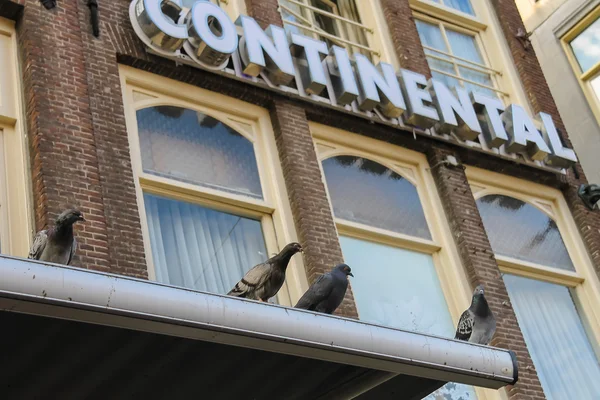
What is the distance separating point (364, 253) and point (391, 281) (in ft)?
1.67

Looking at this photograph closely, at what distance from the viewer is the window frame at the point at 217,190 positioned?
12.0 m

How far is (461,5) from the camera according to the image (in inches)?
741

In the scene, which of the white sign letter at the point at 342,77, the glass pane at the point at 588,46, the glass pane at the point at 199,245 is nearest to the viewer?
the glass pane at the point at 199,245

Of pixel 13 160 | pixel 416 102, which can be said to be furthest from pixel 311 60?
pixel 13 160

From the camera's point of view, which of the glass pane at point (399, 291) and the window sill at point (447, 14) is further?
the window sill at point (447, 14)

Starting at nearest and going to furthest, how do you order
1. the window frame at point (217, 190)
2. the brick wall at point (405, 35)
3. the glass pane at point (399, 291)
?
the window frame at point (217, 190)
the glass pane at point (399, 291)
the brick wall at point (405, 35)

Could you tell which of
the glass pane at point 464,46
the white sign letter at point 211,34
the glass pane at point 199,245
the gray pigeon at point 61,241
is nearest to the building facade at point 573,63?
the glass pane at point 464,46

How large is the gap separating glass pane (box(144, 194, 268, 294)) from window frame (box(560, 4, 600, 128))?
9687mm

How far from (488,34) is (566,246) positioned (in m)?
4.55

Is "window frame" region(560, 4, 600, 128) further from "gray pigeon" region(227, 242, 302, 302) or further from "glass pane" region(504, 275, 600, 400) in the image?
"gray pigeon" region(227, 242, 302, 302)

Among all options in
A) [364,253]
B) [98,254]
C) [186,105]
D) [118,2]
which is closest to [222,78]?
[186,105]

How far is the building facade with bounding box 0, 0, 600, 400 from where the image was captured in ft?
37.1

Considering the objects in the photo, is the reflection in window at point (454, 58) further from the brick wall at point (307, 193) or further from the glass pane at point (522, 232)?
the brick wall at point (307, 193)

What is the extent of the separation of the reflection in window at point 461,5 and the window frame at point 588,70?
2840mm
